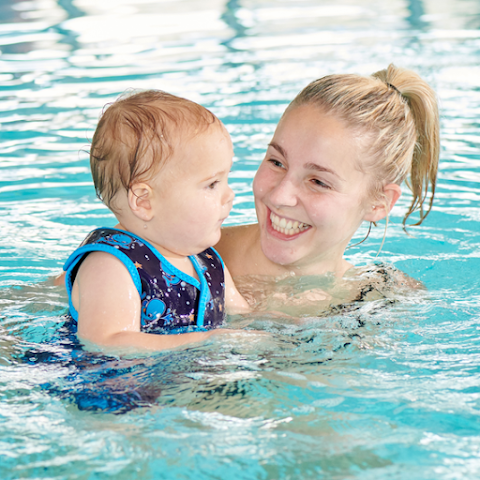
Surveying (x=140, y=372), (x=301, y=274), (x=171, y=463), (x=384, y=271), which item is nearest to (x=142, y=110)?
(x=140, y=372)

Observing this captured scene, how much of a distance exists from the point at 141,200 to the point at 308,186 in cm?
94

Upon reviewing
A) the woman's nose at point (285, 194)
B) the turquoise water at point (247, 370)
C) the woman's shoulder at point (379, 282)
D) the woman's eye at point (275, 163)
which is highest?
the woman's eye at point (275, 163)

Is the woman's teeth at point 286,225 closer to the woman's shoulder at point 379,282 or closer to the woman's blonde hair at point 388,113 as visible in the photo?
the woman's blonde hair at point 388,113

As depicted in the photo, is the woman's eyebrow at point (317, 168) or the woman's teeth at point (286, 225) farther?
the woman's teeth at point (286, 225)

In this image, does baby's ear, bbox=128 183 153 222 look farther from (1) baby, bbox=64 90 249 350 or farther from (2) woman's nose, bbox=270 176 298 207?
(2) woman's nose, bbox=270 176 298 207

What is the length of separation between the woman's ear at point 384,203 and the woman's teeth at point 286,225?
1.25 feet

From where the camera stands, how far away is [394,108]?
353 cm

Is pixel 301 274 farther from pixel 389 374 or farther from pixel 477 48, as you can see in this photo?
pixel 477 48

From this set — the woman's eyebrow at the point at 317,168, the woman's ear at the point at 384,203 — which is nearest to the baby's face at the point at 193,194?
the woman's eyebrow at the point at 317,168

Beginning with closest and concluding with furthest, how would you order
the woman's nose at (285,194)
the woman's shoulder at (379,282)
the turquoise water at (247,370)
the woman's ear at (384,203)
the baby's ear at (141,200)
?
1. the turquoise water at (247,370)
2. the baby's ear at (141,200)
3. the woman's nose at (285,194)
4. the woman's ear at (384,203)
5. the woman's shoulder at (379,282)

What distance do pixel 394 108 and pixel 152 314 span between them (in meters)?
1.64

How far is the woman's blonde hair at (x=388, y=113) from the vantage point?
340 centimetres

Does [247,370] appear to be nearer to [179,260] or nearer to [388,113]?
[179,260]

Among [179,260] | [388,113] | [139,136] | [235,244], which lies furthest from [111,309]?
[388,113]
